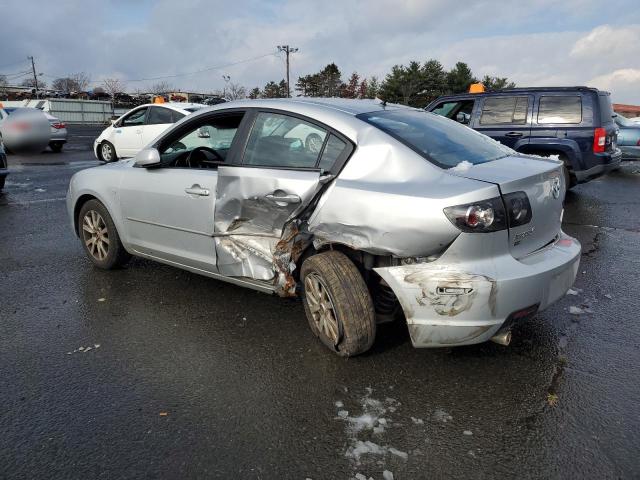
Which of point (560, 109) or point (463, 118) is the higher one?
A: point (560, 109)

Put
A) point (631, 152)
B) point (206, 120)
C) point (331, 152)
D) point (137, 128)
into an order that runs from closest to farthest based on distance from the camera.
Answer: point (331, 152) < point (206, 120) < point (631, 152) < point (137, 128)

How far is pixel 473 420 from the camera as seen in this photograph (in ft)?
8.57

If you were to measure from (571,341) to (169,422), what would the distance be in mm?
2567

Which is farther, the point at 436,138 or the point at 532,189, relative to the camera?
the point at 436,138

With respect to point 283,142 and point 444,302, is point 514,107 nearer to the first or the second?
point 283,142

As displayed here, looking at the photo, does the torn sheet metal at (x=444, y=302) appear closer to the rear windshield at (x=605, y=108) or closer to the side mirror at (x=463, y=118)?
the rear windshield at (x=605, y=108)

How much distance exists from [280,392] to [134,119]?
12.0 m

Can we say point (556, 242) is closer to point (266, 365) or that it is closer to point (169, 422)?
point (266, 365)

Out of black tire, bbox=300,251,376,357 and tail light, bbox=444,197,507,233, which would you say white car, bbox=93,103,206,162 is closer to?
black tire, bbox=300,251,376,357

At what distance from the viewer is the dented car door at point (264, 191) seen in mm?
3262

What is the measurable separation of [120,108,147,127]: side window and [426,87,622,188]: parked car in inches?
326

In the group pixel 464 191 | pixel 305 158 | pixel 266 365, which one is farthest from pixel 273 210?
pixel 464 191

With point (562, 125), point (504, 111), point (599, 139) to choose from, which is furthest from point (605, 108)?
point (504, 111)

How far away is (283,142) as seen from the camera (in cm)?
347
